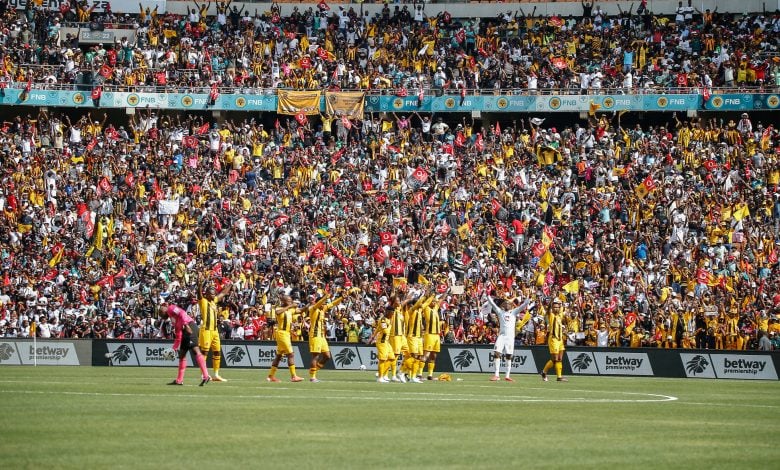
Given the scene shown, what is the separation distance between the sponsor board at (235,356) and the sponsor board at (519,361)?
7841mm

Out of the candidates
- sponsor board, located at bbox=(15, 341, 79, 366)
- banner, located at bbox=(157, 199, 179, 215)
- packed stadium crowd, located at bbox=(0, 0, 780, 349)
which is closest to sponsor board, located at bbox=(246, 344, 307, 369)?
packed stadium crowd, located at bbox=(0, 0, 780, 349)

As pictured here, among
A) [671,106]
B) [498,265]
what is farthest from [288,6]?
[498,265]

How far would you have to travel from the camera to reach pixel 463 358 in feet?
132

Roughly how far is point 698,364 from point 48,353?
2117 cm

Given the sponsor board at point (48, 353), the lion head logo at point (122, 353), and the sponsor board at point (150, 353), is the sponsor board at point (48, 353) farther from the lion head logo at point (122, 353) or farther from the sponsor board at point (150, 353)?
the sponsor board at point (150, 353)

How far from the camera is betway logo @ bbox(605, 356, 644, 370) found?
128 feet

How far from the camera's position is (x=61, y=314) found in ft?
144

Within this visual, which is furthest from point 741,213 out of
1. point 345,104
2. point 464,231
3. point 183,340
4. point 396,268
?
point 183,340

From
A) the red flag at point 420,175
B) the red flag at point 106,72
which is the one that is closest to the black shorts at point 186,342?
the red flag at point 420,175

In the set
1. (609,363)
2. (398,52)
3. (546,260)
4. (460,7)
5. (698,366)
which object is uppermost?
(460,7)

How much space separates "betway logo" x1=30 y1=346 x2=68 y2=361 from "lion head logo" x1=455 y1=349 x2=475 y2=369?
1320cm

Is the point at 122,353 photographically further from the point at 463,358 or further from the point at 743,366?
the point at 743,366

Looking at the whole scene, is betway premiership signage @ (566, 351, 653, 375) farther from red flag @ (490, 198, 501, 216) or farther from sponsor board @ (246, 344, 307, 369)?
red flag @ (490, 198, 501, 216)

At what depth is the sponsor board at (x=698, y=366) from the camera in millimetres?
38219
